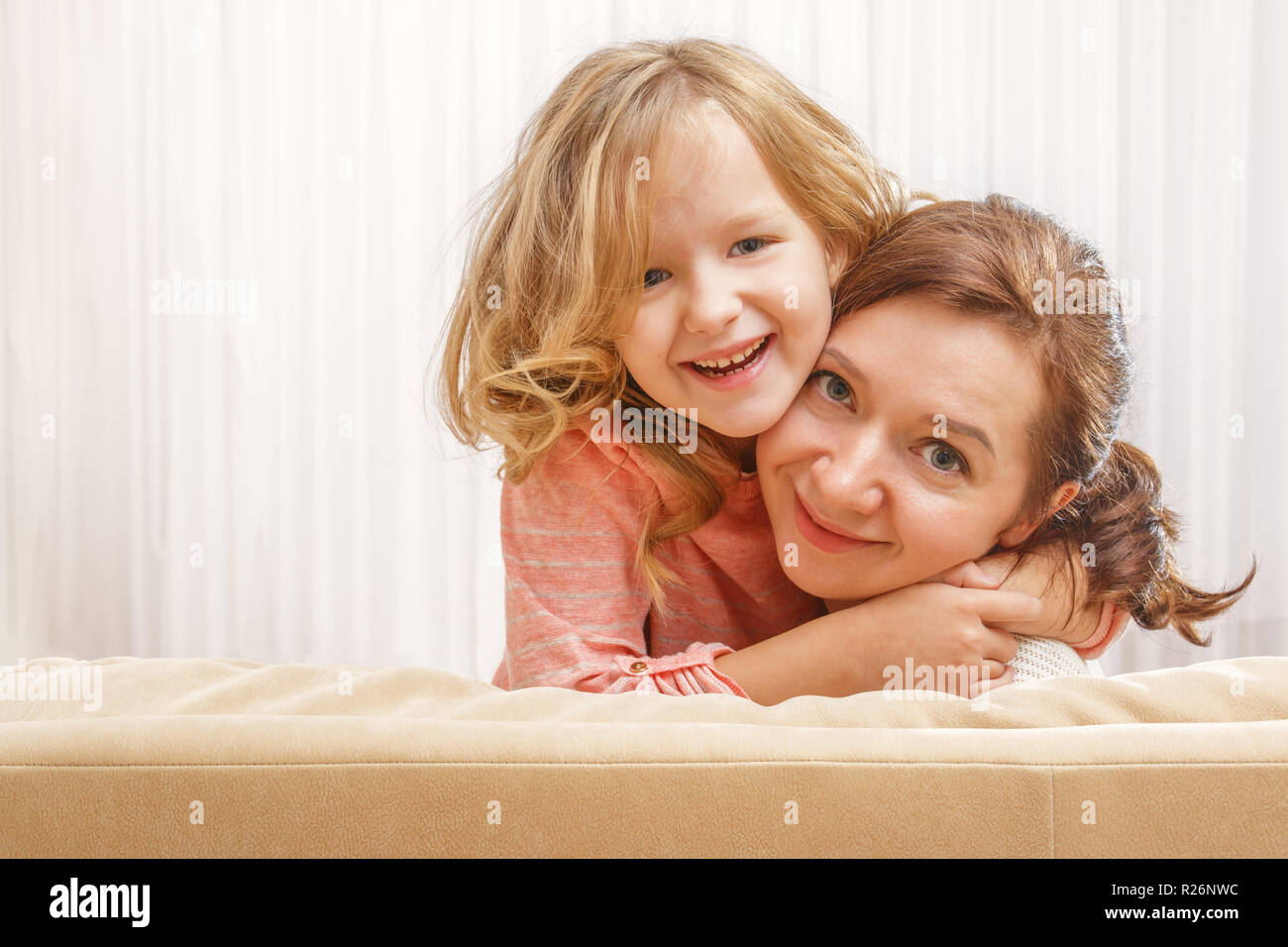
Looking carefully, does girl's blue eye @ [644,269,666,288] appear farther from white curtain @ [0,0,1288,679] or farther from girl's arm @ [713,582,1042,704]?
white curtain @ [0,0,1288,679]

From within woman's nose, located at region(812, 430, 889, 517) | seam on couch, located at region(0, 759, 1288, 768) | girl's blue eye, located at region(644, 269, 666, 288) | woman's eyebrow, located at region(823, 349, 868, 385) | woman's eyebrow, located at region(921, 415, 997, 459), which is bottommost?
seam on couch, located at region(0, 759, 1288, 768)

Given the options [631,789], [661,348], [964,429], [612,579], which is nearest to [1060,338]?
[964,429]

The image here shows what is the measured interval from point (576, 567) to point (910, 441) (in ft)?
1.15

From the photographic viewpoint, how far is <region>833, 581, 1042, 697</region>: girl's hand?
1.02m

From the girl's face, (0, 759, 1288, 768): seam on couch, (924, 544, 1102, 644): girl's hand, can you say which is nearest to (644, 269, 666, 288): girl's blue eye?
the girl's face

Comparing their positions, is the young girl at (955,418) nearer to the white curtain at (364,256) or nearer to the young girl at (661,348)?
the young girl at (661,348)

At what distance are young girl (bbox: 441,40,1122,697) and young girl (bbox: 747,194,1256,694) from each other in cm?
4

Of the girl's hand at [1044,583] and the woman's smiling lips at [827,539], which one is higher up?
the woman's smiling lips at [827,539]

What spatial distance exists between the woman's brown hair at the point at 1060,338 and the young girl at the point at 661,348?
5 cm

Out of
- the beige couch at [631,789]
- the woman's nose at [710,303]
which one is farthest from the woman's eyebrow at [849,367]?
the beige couch at [631,789]

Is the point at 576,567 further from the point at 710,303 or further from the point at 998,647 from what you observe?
the point at 998,647

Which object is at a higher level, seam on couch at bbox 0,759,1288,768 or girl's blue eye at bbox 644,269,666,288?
girl's blue eye at bbox 644,269,666,288

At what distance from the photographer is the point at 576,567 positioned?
1098mm

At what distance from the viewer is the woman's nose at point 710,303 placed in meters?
0.98
